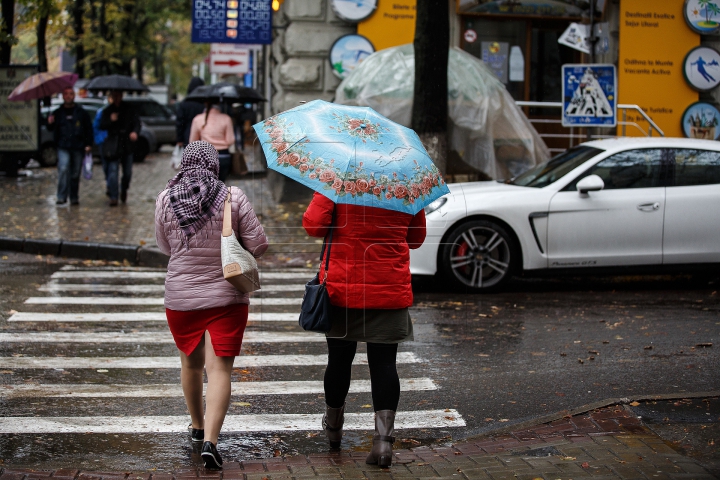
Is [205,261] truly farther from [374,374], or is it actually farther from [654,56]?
[654,56]

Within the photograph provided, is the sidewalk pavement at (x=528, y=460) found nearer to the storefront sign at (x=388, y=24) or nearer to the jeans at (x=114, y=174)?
the jeans at (x=114, y=174)

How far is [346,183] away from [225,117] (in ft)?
30.8

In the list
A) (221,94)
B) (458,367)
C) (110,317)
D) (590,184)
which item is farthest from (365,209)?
(221,94)

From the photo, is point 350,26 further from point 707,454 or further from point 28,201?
point 707,454

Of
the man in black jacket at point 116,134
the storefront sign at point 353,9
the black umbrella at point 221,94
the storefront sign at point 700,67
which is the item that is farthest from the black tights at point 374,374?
the storefront sign at point 700,67

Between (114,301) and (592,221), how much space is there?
→ 4990 millimetres

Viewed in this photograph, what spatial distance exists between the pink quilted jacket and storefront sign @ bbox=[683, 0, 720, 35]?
51.5 ft

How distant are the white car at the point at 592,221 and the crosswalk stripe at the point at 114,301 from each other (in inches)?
57.4

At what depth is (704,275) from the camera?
1127 centimetres

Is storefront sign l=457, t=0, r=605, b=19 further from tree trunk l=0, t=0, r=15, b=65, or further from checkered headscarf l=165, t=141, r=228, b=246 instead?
checkered headscarf l=165, t=141, r=228, b=246

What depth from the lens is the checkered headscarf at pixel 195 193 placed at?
5.12 m

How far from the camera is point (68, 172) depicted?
16391mm

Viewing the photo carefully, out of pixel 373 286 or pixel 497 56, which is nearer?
pixel 373 286

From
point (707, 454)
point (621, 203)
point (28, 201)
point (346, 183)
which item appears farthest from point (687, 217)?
point (28, 201)
